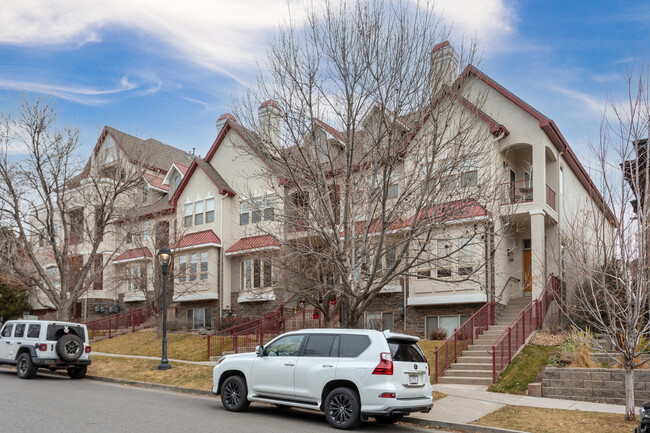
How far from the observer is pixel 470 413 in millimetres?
12633

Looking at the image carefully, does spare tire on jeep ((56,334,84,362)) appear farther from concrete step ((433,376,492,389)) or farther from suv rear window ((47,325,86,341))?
concrete step ((433,376,492,389))

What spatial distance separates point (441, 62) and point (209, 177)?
66.5 feet

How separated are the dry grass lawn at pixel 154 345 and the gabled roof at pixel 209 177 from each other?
7815 mm

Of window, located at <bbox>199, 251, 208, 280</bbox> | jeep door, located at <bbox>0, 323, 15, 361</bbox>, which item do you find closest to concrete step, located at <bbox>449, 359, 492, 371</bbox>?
jeep door, located at <bbox>0, 323, 15, 361</bbox>

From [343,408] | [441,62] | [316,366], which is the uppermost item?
[441,62]

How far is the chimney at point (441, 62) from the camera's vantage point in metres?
13.2

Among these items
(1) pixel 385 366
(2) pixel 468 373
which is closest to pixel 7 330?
(1) pixel 385 366

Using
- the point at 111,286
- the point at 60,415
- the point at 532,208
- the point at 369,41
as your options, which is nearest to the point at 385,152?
the point at 369,41

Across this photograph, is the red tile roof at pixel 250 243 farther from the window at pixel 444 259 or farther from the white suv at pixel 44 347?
the white suv at pixel 44 347

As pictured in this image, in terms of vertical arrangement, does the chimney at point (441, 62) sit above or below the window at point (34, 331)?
above

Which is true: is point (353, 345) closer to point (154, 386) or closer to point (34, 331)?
point (154, 386)

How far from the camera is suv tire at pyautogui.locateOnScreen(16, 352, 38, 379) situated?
699 inches

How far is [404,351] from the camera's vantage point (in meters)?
11.4

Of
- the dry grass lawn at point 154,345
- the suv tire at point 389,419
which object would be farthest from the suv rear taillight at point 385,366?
the dry grass lawn at point 154,345
